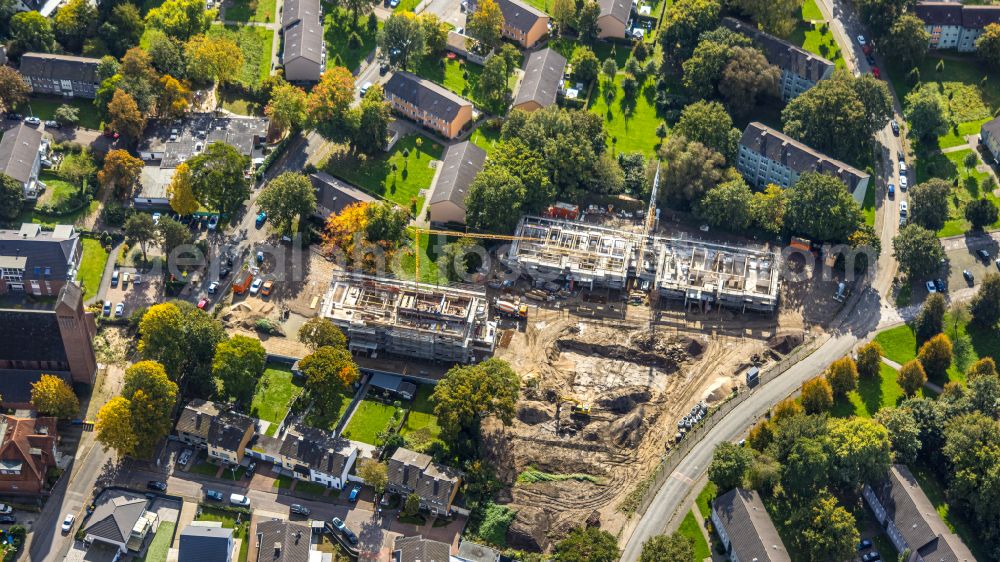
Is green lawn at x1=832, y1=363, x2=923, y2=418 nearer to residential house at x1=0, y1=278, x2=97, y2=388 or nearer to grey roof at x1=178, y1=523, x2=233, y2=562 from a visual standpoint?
grey roof at x1=178, y1=523, x2=233, y2=562

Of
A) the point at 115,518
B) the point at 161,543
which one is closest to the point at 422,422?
the point at 161,543

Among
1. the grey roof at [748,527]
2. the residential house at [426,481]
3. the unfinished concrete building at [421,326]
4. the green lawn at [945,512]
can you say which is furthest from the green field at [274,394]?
the green lawn at [945,512]

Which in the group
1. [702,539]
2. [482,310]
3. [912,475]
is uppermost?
[482,310]

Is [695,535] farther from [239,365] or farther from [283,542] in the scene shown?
[239,365]

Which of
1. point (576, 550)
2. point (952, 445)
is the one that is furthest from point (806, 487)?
point (576, 550)

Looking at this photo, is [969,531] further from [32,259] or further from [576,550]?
[32,259]
